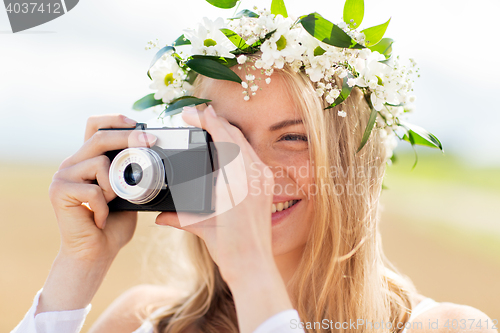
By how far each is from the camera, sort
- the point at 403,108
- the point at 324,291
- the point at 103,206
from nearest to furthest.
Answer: the point at 103,206 < the point at 324,291 < the point at 403,108

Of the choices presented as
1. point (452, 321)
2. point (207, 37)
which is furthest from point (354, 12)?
point (452, 321)

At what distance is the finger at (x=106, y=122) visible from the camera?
47.8 inches

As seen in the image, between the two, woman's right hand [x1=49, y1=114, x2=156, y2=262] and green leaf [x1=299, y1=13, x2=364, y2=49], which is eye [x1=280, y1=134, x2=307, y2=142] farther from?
woman's right hand [x1=49, y1=114, x2=156, y2=262]

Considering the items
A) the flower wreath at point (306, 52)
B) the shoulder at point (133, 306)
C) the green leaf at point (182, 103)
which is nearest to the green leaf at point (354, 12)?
the flower wreath at point (306, 52)

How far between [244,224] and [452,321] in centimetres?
99

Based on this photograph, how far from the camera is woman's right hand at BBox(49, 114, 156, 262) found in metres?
1.16

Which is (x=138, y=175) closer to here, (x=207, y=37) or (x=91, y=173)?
(x=91, y=173)

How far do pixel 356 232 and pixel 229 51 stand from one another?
81 centimetres

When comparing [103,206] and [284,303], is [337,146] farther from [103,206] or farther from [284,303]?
[103,206]

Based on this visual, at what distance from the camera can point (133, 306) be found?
1690 millimetres

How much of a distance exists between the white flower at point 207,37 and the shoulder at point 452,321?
1.25 meters

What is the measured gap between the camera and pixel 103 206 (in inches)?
46.8

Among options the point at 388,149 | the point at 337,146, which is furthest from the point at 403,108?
the point at 337,146

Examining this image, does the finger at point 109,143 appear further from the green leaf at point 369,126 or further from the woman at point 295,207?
the green leaf at point 369,126
